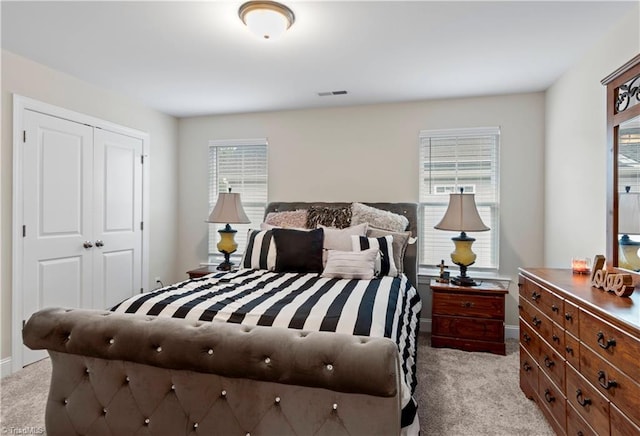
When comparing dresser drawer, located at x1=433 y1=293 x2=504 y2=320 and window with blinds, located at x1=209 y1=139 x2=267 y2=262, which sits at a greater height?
window with blinds, located at x1=209 y1=139 x2=267 y2=262

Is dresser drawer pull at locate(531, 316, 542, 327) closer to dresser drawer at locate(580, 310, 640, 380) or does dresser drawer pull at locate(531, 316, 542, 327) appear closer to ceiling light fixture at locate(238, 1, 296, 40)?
dresser drawer at locate(580, 310, 640, 380)

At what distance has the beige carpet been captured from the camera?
2.11 metres

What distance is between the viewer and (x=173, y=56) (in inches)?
113

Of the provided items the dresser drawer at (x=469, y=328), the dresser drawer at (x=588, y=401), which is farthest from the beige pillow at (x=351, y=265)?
the dresser drawer at (x=588, y=401)

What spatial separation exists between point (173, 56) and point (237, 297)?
6.51ft

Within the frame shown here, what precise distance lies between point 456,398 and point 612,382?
1.20m

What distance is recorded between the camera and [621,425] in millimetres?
1377

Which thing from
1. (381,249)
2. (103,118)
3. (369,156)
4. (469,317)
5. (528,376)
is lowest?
(528,376)

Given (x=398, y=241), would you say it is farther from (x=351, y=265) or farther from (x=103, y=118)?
(x=103, y=118)

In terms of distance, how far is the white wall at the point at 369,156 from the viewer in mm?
3701

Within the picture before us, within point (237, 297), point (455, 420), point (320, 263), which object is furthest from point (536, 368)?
point (237, 297)

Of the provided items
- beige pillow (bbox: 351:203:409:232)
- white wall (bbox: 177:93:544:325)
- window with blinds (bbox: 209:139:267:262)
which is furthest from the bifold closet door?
beige pillow (bbox: 351:203:409:232)

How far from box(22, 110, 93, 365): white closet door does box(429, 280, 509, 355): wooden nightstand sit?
331 cm

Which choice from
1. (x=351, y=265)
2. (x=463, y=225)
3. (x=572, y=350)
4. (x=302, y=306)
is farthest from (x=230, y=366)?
(x=463, y=225)
